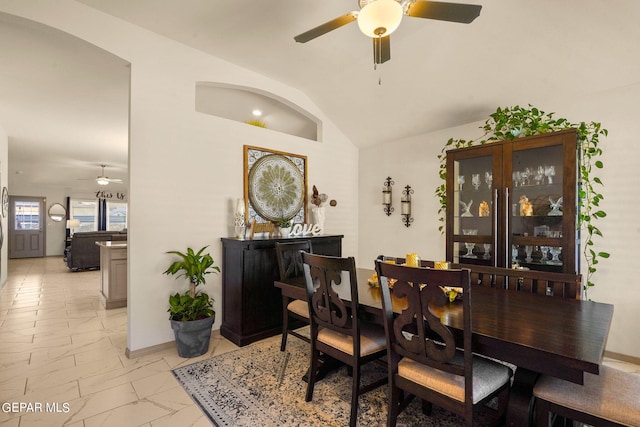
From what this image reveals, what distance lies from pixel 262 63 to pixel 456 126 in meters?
2.45

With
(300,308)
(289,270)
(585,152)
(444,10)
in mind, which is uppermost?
(444,10)

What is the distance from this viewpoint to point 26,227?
10.0m

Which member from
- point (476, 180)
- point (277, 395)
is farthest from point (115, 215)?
point (476, 180)

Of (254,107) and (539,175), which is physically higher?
(254,107)

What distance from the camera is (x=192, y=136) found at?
3152mm

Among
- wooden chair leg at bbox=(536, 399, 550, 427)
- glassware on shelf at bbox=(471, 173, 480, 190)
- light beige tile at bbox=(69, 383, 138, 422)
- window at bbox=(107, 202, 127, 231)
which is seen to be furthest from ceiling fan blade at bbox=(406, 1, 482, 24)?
window at bbox=(107, 202, 127, 231)

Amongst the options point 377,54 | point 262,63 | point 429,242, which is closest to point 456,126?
point 429,242

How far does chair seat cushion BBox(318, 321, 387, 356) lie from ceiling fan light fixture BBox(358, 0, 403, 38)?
6.03 ft

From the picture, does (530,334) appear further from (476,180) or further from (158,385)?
(158,385)

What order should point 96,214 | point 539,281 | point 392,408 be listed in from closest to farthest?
1. point 392,408
2. point 539,281
3. point 96,214

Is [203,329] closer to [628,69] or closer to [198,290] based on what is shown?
[198,290]

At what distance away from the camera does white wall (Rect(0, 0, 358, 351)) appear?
106 inches

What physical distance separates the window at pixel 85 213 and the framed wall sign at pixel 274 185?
10672mm

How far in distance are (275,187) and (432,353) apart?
9.36ft
